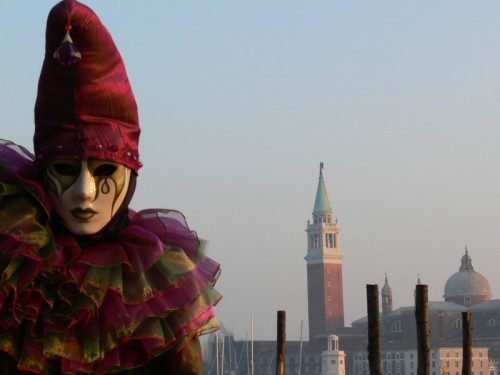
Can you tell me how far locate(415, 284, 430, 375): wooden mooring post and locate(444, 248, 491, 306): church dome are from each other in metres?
53.3

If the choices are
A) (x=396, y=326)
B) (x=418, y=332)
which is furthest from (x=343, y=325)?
(x=418, y=332)

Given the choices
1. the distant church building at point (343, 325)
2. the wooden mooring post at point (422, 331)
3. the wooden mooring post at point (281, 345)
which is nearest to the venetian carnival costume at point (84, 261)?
the wooden mooring post at point (422, 331)

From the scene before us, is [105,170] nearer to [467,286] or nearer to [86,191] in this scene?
[86,191]

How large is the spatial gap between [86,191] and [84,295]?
13cm

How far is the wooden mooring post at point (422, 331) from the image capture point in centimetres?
952

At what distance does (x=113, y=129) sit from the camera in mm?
1434

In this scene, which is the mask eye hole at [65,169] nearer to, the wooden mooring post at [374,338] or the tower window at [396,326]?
the wooden mooring post at [374,338]

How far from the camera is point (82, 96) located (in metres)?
1.42

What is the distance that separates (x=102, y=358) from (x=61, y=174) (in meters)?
0.25

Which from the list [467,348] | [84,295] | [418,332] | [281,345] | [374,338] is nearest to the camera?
[84,295]

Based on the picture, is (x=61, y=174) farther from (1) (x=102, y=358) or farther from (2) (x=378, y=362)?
(2) (x=378, y=362)

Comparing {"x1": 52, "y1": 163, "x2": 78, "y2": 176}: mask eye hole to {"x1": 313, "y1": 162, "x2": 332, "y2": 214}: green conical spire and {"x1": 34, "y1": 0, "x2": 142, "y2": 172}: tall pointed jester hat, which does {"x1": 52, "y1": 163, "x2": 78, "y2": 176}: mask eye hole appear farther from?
{"x1": 313, "y1": 162, "x2": 332, "y2": 214}: green conical spire

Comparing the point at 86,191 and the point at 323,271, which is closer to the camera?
the point at 86,191

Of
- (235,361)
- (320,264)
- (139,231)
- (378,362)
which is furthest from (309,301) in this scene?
(139,231)
